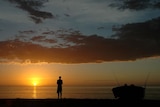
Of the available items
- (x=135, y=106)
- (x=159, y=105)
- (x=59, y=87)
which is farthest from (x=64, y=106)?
(x=59, y=87)

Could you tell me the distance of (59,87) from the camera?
3381 cm

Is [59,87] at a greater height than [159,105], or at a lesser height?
greater

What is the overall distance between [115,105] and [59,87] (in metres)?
10.2

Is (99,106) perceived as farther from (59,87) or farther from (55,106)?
(59,87)

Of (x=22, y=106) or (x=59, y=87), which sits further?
(x=59, y=87)

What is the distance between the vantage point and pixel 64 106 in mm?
24391

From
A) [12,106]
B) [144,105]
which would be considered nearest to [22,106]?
[12,106]

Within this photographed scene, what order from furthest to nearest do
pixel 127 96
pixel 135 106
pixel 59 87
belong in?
pixel 59 87 < pixel 127 96 < pixel 135 106

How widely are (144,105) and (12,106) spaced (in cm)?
955

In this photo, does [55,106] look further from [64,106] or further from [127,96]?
[127,96]

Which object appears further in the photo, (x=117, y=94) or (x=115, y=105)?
(x=117, y=94)

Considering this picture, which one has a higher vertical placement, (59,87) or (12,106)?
(59,87)

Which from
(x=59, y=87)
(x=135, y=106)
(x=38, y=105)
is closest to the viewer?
(x=135, y=106)

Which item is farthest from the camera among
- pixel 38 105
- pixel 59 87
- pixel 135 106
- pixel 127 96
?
pixel 59 87
